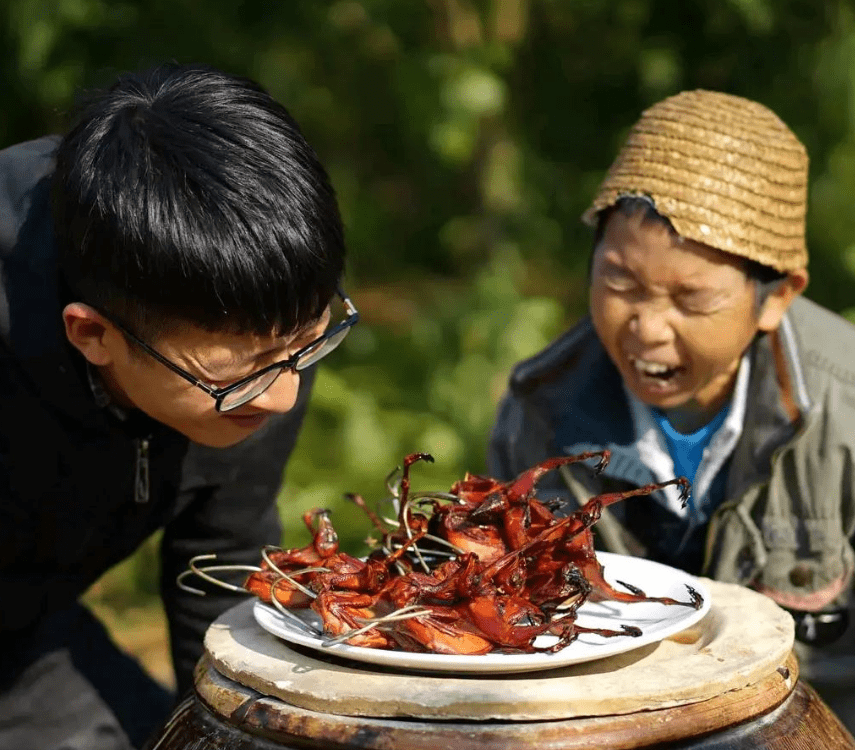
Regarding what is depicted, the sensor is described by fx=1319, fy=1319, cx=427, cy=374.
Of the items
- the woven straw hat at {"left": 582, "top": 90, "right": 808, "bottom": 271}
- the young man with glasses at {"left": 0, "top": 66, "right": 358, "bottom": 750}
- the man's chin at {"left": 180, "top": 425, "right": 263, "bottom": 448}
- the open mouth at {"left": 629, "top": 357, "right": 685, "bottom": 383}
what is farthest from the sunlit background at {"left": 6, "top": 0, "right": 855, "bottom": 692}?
the man's chin at {"left": 180, "top": 425, "right": 263, "bottom": 448}

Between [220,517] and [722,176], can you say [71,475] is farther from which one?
[722,176]

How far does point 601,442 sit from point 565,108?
10.1 feet

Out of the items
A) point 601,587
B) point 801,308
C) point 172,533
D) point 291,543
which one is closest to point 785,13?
point 801,308

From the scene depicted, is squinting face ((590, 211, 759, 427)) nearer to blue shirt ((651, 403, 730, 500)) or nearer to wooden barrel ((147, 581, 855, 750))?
blue shirt ((651, 403, 730, 500))

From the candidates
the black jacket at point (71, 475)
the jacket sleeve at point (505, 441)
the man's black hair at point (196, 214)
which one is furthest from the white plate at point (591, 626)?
the jacket sleeve at point (505, 441)

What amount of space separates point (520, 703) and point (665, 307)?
3.58ft

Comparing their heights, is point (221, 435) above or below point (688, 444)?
above

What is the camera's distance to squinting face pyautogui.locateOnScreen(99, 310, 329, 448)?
2002mm

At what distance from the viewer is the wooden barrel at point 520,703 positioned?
1658 mm

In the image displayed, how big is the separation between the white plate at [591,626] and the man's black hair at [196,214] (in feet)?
1.48

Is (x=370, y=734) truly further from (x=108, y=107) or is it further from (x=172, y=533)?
(x=172, y=533)

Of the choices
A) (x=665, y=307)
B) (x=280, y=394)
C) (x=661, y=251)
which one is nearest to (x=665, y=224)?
(x=661, y=251)

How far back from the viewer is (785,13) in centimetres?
478

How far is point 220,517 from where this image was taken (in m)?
2.78
